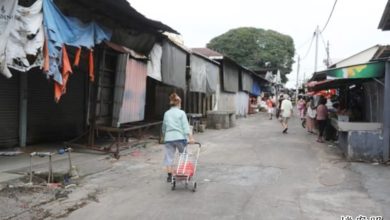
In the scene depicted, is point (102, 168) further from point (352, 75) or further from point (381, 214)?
point (352, 75)

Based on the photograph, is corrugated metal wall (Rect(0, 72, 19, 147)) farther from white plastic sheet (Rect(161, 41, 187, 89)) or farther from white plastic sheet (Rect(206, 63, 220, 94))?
white plastic sheet (Rect(206, 63, 220, 94))

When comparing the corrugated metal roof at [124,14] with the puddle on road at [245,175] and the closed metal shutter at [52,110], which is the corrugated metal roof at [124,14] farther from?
the puddle on road at [245,175]

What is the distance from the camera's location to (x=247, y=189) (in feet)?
26.5

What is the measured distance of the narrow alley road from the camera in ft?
21.3

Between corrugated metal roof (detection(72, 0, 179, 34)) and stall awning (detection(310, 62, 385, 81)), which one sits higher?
corrugated metal roof (detection(72, 0, 179, 34))

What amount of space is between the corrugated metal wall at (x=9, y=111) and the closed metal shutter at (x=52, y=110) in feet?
1.63

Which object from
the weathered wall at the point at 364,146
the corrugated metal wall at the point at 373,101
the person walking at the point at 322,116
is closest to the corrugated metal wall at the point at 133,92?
the weathered wall at the point at 364,146

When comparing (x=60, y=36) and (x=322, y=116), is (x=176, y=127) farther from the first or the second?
(x=322, y=116)

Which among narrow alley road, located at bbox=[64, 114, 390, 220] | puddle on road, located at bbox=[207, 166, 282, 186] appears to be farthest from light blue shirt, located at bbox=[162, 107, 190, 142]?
puddle on road, located at bbox=[207, 166, 282, 186]

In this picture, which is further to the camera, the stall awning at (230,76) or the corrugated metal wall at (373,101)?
the stall awning at (230,76)

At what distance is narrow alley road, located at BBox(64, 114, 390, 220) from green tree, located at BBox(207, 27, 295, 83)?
45.1 meters

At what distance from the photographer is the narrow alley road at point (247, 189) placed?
649 cm

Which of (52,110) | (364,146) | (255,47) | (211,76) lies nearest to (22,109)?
(52,110)

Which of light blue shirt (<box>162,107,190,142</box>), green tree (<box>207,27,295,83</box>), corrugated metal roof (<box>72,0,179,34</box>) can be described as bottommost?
light blue shirt (<box>162,107,190,142</box>)
